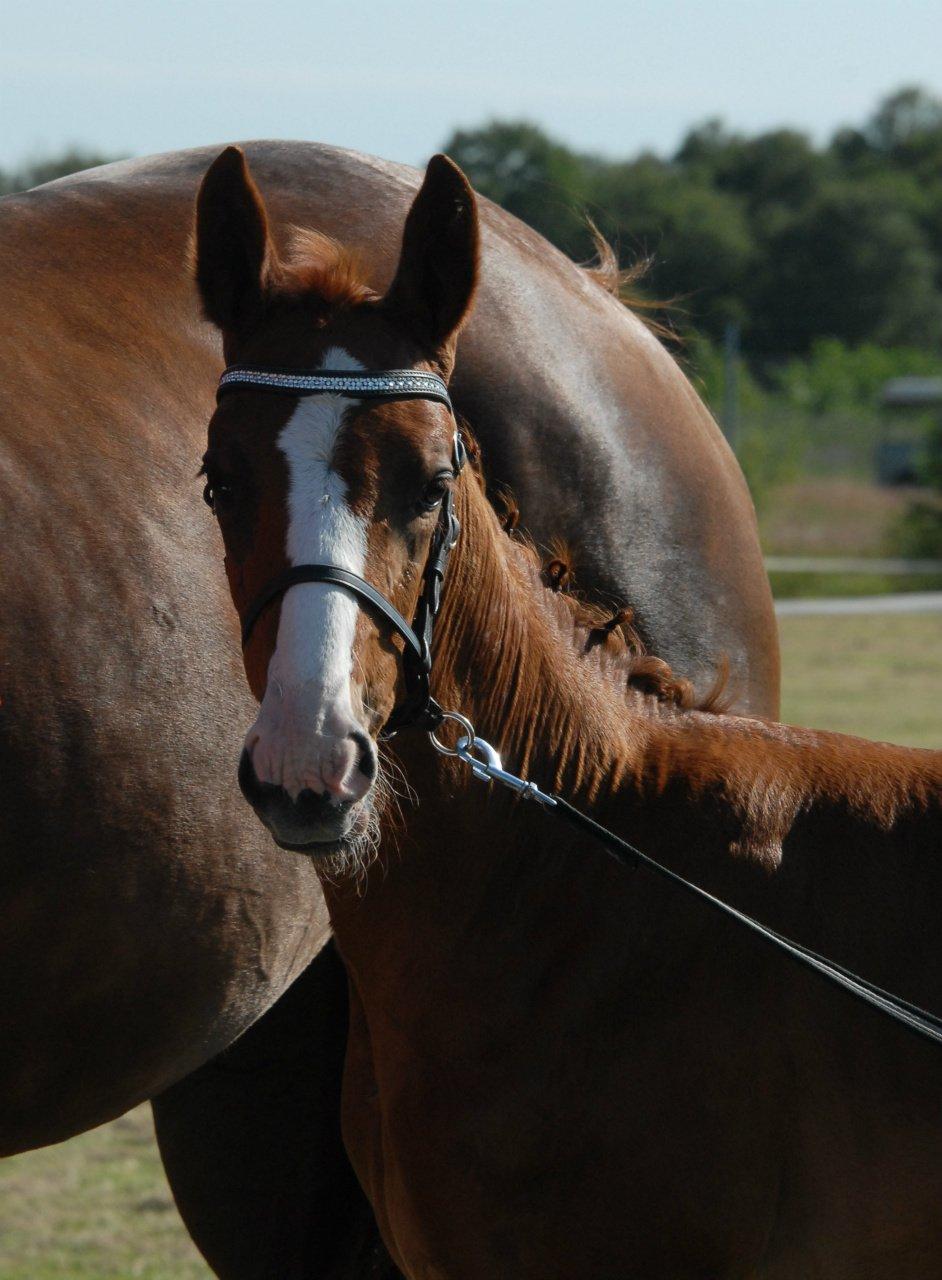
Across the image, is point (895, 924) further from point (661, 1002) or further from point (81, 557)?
point (81, 557)

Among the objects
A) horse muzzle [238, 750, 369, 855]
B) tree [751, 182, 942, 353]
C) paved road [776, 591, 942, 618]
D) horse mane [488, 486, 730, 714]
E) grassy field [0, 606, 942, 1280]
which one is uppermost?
horse muzzle [238, 750, 369, 855]

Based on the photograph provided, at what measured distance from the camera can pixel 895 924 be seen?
2.45 m

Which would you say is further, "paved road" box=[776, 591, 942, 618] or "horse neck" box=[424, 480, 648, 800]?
"paved road" box=[776, 591, 942, 618]

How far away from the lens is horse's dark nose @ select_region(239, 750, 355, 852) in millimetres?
2121

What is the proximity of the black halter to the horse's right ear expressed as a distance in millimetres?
141

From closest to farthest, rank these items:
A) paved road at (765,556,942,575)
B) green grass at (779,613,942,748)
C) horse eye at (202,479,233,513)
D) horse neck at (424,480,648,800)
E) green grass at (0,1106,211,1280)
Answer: horse eye at (202,479,233,513) → horse neck at (424,480,648,800) → green grass at (0,1106,211,1280) → green grass at (779,613,942,748) → paved road at (765,556,942,575)

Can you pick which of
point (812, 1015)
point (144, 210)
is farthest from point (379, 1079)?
point (144, 210)

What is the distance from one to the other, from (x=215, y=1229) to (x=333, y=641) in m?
2.10

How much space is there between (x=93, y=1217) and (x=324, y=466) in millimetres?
3285

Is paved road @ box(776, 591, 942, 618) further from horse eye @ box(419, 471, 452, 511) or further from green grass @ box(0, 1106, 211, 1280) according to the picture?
horse eye @ box(419, 471, 452, 511)

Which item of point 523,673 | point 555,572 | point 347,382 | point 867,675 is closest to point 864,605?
point 867,675

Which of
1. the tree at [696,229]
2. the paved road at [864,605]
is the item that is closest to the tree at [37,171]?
the tree at [696,229]

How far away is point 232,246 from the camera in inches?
99.0

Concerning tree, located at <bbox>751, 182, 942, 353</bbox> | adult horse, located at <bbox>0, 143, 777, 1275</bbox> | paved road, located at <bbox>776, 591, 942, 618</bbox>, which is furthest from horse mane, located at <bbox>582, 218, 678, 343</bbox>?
tree, located at <bbox>751, 182, 942, 353</bbox>
